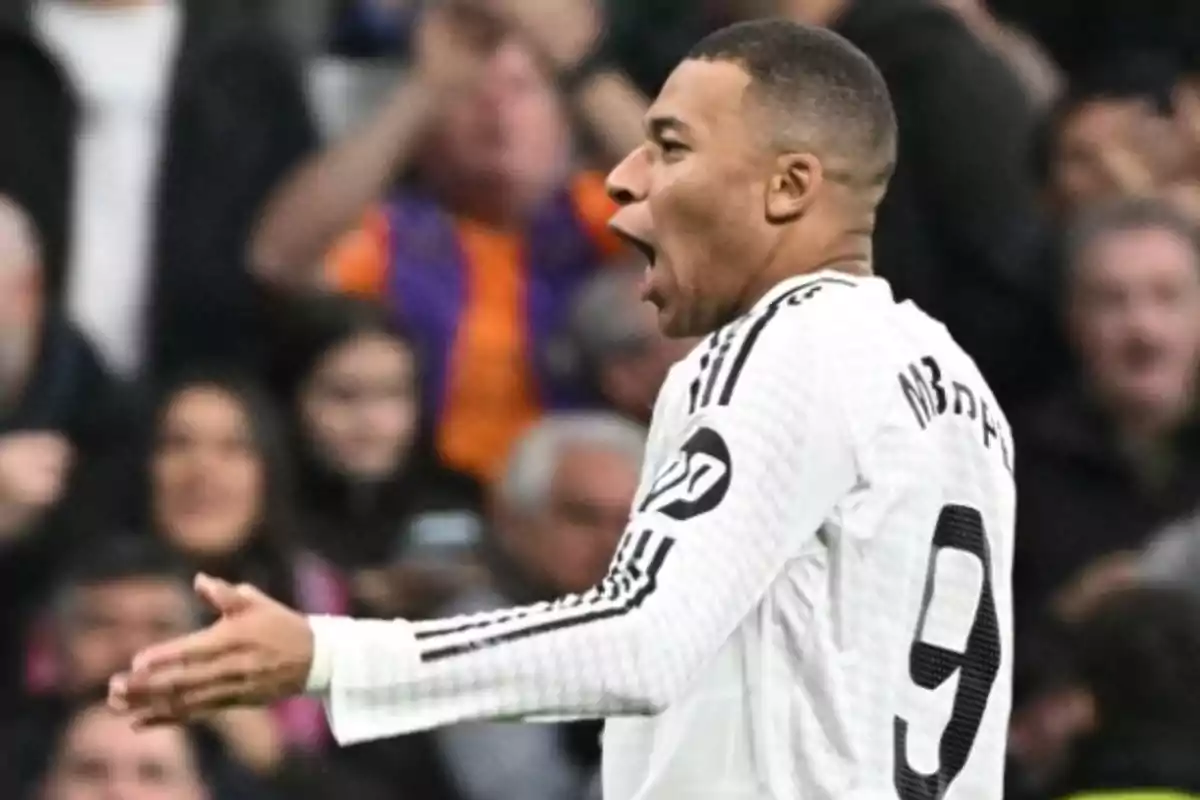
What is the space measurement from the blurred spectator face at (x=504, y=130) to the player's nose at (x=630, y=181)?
3.04 metres

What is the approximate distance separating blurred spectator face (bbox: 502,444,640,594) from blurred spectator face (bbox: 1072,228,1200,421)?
1.01 meters

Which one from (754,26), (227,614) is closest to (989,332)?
(754,26)

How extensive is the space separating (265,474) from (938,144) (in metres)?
1.57

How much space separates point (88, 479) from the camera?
5707 mm

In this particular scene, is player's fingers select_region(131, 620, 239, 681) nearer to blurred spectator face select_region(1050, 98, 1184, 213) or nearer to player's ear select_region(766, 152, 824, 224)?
player's ear select_region(766, 152, 824, 224)

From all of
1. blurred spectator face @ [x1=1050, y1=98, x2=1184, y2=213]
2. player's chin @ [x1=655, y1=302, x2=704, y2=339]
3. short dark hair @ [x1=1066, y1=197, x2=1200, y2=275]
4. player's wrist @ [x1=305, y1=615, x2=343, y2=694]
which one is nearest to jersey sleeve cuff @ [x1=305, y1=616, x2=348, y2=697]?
player's wrist @ [x1=305, y1=615, x2=343, y2=694]

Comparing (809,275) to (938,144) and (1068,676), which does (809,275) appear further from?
(938,144)

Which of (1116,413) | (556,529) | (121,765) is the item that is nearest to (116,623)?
(121,765)

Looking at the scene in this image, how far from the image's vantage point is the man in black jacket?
6.08 metres

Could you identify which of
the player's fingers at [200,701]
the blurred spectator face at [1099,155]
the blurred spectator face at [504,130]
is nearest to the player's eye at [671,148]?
the player's fingers at [200,701]

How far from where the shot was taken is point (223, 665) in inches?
107

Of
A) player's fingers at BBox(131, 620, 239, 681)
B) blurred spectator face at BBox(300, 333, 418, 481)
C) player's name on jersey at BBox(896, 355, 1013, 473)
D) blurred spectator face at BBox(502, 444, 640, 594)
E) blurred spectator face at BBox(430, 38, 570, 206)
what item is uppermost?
blurred spectator face at BBox(430, 38, 570, 206)

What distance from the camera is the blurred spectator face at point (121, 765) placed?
16.6 feet

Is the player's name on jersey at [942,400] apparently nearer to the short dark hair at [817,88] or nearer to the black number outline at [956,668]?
the black number outline at [956,668]
